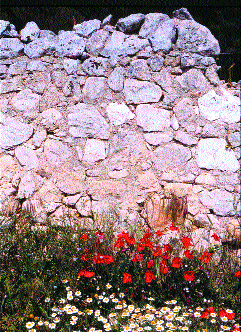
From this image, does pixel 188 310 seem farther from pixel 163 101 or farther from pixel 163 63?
pixel 163 63

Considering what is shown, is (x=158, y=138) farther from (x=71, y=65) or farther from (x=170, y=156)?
(x=71, y=65)

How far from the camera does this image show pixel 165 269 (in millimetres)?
2562

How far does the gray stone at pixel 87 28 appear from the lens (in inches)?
145

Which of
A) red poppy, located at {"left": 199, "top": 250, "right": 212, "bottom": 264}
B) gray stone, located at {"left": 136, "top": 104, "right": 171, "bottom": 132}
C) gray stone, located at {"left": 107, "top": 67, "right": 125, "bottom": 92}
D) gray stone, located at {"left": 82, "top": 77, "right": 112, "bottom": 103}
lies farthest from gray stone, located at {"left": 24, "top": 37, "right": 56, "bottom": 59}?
red poppy, located at {"left": 199, "top": 250, "right": 212, "bottom": 264}

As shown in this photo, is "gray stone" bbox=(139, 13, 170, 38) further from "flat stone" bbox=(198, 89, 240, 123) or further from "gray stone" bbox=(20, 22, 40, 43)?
"gray stone" bbox=(20, 22, 40, 43)

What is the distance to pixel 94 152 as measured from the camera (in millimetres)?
3506

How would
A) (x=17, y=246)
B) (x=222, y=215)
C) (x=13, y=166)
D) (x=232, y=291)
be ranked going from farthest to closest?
(x=13, y=166) → (x=222, y=215) → (x=17, y=246) → (x=232, y=291)

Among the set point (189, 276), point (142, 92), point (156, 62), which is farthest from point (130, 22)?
point (189, 276)

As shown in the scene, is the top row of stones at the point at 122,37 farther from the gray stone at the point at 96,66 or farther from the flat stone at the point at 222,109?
the flat stone at the point at 222,109

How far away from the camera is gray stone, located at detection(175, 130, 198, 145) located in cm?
348

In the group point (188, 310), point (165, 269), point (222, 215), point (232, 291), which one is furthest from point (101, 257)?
point (222, 215)

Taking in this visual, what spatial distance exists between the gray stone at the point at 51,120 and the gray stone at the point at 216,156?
1470 millimetres

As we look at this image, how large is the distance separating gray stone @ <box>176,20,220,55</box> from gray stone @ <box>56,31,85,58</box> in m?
1.02

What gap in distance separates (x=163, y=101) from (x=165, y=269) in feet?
5.69
